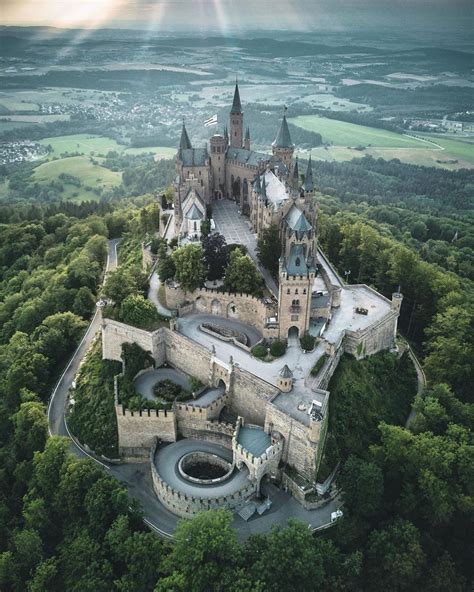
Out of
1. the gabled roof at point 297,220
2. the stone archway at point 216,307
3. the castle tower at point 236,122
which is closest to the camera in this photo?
the gabled roof at point 297,220

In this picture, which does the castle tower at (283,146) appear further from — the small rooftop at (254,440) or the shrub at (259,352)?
the small rooftop at (254,440)

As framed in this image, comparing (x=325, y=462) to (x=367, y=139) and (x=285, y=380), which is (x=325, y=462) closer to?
(x=285, y=380)

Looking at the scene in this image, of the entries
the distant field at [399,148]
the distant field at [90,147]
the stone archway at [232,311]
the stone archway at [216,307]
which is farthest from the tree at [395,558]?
the distant field at [90,147]

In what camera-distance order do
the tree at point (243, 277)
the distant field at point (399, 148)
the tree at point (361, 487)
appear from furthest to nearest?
the distant field at point (399, 148) → the tree at point (243, 277) → the tree at point (361, 487)

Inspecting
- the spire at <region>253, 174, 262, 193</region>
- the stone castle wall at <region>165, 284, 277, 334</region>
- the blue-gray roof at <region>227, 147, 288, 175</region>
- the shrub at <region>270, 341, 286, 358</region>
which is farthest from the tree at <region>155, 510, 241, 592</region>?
the blue-gray roof at <region>227, 147, 288, 175</region>

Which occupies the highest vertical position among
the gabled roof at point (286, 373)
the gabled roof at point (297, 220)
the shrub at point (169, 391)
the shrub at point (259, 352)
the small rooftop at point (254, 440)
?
the gabled roof at point (297, 220)

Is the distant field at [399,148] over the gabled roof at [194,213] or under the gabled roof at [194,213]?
under

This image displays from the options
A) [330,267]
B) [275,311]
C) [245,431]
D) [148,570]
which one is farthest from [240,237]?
[148,570]
